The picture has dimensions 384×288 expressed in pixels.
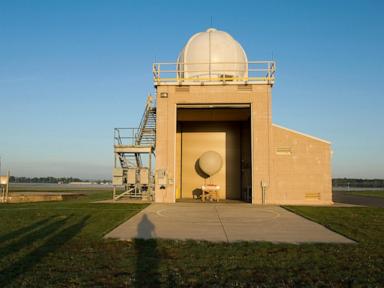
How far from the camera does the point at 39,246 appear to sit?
8781 millimetres

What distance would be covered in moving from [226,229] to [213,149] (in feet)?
60.1

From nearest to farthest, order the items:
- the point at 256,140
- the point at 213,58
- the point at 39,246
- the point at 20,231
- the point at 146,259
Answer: the point at 146,259, the point at 39,246, the point at 20,231, the point at 256,140, the point at 213,58

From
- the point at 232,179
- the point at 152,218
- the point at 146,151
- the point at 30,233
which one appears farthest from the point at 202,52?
the point at 30,233

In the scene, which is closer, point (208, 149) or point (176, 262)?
point (176, 262)

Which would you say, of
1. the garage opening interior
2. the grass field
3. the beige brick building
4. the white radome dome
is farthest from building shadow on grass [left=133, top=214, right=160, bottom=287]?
the garage opening interior

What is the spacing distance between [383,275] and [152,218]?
987cm

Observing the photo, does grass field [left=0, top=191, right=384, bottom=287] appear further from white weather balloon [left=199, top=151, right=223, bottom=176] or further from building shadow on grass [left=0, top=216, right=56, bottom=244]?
white weather balloon [left=199, top=151, right=223, bottom=176]

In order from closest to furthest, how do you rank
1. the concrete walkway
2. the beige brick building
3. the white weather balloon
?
the concrete walkway → the beige brick building → the white weather balloon

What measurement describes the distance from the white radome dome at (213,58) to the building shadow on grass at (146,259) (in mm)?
15749

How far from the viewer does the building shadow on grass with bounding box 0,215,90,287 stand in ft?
21.3

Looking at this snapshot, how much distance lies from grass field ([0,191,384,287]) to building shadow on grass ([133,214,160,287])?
0.02m

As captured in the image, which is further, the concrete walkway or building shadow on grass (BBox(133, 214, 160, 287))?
the concrete walkway

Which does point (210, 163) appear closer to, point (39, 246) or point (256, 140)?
point (256, 140)

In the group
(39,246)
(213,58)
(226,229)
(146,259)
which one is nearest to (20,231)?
(39,246)
